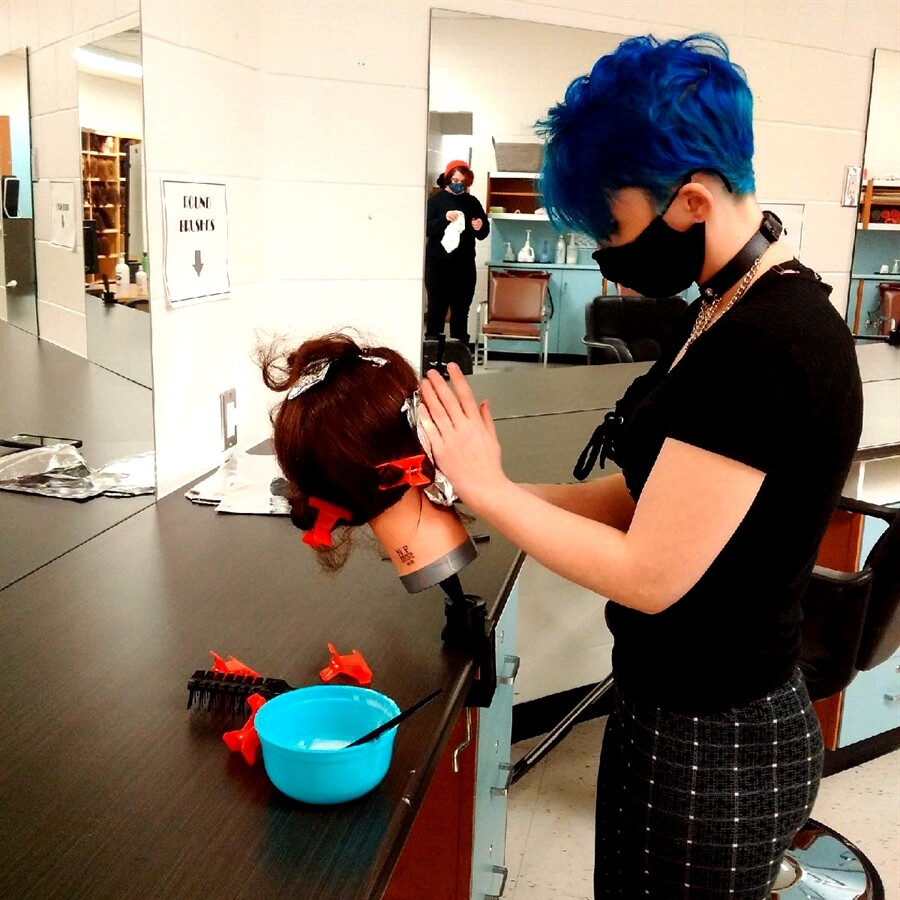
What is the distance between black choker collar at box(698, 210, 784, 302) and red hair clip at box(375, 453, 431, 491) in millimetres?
392

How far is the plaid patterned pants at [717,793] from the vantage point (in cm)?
111

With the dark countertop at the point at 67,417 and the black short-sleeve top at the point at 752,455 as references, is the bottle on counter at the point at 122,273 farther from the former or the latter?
the black short-sleeve top at the point at 752,455

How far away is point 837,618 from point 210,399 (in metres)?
1.40

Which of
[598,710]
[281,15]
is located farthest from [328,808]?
[598,710]

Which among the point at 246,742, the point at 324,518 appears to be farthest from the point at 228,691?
the point at 324,518

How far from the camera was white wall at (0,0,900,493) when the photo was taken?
1705mm

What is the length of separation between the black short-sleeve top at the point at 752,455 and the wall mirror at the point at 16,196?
1149 mm

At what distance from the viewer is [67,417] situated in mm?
1914

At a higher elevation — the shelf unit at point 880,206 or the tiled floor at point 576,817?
the shelf unit at point 880,206

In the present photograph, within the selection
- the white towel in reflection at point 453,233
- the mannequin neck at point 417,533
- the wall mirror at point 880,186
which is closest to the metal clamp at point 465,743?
the mannequin neck at point 417,533

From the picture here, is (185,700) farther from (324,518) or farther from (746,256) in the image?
(746,256)

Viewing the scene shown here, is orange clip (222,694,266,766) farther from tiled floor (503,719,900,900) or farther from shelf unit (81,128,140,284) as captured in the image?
tiled floor (503,719,900,900)

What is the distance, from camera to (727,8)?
2.82 meters

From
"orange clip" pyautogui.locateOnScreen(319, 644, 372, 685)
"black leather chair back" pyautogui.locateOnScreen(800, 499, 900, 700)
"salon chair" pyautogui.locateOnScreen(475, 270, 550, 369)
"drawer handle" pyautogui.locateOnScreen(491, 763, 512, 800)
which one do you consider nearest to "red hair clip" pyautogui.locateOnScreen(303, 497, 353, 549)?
"orange clip" pyautogui.locateOnScreen(319, 644, 372, 685)
